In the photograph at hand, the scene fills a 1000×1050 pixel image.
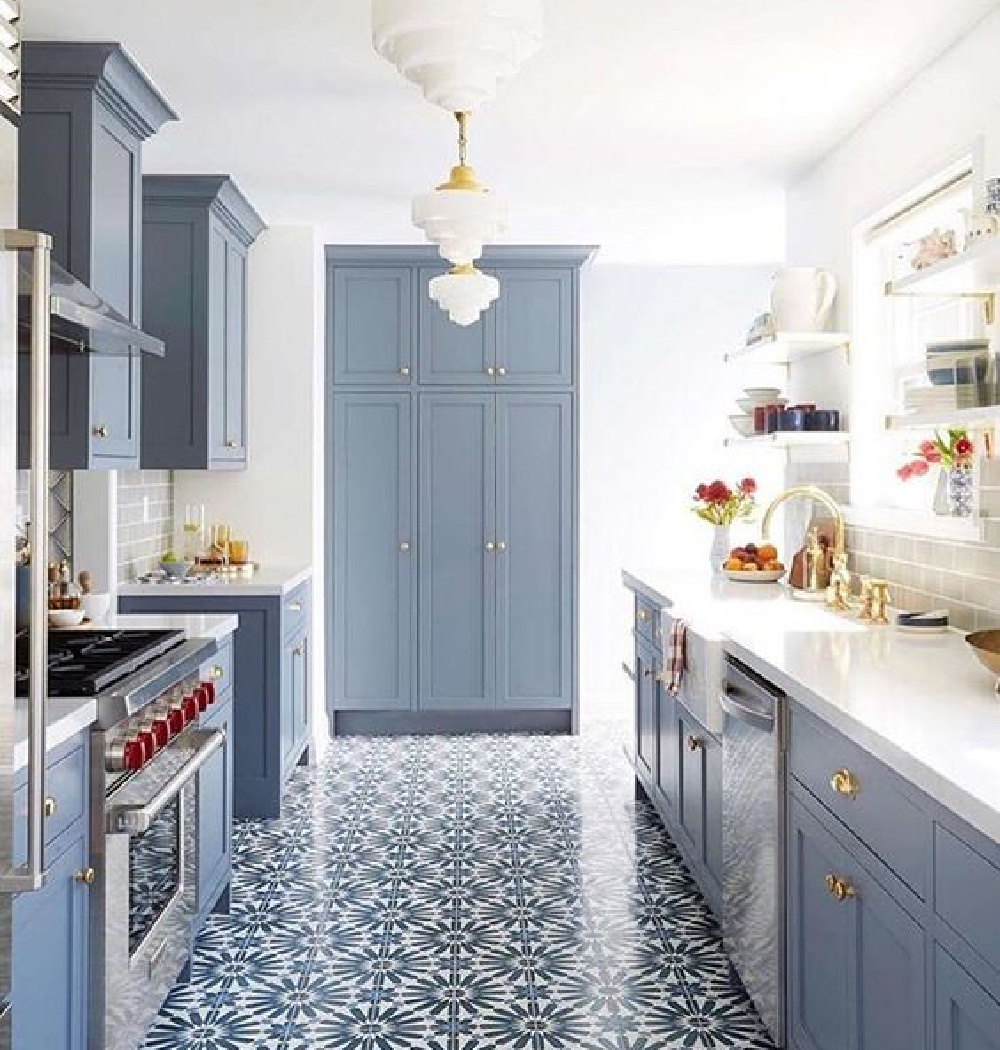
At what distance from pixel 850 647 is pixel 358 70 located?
82.9 inches

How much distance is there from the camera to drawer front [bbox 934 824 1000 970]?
1537mm

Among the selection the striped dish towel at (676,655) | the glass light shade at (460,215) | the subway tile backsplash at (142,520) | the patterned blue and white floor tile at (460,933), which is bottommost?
the patterned blue and white floor tile at (460,933)

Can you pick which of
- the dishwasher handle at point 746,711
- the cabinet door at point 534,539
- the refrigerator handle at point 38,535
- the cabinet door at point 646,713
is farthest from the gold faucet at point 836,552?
the refrigerator handle at point 38,535

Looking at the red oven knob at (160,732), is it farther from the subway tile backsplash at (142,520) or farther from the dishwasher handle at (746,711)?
the subway tile backsplash at (142,520)

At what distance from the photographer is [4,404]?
1194mm

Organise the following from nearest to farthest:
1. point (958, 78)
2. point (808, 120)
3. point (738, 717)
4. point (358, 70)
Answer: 1. point (738, 717)
2. point (958, 78)
3. point (358, 70)
4. point (808, 120)

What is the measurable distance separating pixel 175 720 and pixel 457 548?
11.1ft

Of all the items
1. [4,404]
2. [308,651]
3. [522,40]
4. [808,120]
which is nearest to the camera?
[4,404]

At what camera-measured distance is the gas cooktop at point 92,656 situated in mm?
2400

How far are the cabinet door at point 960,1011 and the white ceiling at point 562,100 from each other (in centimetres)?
232

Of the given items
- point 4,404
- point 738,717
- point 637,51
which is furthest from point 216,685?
point 4,404

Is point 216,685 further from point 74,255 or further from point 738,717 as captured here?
point 738,717

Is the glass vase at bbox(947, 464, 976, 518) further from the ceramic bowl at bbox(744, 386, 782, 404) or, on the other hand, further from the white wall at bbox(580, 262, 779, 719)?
the white wall at bbox(580, 262, 779, 719)

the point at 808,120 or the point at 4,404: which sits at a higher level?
the point at 808,120
